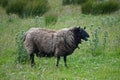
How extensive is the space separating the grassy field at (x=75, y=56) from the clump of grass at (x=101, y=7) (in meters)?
0.50

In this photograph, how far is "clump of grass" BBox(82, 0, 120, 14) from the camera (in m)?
18.2

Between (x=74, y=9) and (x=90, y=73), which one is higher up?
(x=74, y=9)

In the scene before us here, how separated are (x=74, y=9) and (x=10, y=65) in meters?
9.61

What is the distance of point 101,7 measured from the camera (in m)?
18.2

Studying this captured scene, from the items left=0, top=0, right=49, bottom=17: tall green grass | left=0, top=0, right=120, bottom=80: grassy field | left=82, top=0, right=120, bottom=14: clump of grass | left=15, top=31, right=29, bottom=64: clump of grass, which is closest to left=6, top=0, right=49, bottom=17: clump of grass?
left=0, top=0, right=49, bottom=17: tall green grass

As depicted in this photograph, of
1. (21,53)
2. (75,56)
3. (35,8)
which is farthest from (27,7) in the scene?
(21,53)

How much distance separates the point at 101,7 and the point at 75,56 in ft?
23.4

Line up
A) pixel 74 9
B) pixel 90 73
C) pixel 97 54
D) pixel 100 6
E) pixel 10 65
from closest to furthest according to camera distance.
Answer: pixel 90 73 → pixel 10 65 → pixel 97 54 → pixel 100 6 → pixel 74 9

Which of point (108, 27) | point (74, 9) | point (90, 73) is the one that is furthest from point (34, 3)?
point (90, 73)

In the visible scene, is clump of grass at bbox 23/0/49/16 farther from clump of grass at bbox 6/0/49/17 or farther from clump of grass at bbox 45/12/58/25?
clump of grass at bbox 45/12/58/25

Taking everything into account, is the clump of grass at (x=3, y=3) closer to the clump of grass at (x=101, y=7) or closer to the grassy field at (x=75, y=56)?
the grassy field at (x=75, y=56)

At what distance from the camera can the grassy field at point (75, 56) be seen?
9.23 m

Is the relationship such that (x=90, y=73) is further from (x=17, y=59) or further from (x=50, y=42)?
(x=17, y=59)

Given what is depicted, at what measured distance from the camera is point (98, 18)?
17188mm
